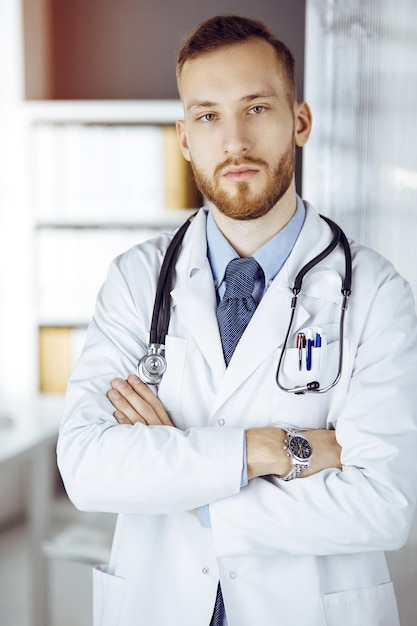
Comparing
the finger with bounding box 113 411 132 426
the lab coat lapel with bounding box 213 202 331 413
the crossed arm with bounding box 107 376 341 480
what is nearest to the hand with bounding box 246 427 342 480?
the crossed arm with bounding box 107 376 341 480

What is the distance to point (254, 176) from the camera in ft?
4.20

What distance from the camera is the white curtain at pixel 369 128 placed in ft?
6.28

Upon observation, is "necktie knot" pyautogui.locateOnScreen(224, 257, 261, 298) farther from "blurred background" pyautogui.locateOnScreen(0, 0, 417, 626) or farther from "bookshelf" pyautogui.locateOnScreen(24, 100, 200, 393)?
"bookshelf" pyautogui.locateOnScreen(24, 100, 200, 393)

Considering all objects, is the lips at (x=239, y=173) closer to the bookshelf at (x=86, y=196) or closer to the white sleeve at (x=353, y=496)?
the white sleeve at (x=353, y=496)

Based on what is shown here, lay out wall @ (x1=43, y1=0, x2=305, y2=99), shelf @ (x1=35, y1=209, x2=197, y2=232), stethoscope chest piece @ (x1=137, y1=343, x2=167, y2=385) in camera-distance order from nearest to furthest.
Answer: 1. stethoscope chest piece @ (x1=137, y1=343, x2=167, y2=385)
2. shelf @ (x1=35, y1=209, x2=197, y2=232)
3. wall @ (x1=43, y1=0, x2=305, y2=99)

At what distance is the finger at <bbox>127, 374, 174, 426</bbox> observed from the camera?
1.24 metres

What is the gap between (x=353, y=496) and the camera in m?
1.14

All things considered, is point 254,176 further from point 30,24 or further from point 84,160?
point 30,24

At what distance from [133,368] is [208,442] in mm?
215

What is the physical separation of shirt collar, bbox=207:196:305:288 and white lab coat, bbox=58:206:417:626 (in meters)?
0.03

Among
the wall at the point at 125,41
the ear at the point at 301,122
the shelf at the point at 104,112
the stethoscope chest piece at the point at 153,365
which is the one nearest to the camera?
the stethoscope chest piece at the point at 153,365

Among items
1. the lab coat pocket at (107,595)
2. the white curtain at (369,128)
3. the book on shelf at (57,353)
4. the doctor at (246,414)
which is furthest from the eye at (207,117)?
the book on shelf at (57,353)

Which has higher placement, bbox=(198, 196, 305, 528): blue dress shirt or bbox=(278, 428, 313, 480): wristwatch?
bbox=(198, 196, 305, 528): blue dress shirt

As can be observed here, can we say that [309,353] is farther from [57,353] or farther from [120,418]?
[57,353]
